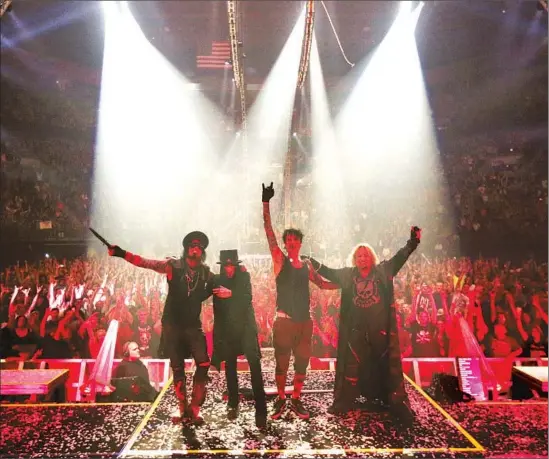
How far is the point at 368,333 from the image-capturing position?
326 centimetres

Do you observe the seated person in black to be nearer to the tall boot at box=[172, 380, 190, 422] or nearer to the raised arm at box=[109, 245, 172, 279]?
the tall boot at box=[172, 380, 190, 422]

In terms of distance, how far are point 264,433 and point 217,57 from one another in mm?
5912

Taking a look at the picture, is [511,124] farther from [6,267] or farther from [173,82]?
[6,267]

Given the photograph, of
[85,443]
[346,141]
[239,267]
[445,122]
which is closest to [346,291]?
[239,267]

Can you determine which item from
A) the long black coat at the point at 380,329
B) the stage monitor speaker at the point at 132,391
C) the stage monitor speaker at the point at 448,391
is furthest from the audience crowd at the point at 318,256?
the long black coat at the point at 380,329

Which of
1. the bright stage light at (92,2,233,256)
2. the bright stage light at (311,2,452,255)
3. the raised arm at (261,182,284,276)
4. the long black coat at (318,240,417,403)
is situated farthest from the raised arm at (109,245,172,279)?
the bright stage light at (311,2,452,255)

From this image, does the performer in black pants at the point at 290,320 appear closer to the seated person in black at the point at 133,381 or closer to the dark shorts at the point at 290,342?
Result: the dark shorts at the point at 290,342

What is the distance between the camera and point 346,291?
10.9 feet

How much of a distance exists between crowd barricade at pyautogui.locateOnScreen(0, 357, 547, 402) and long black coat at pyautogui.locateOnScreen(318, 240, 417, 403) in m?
1.04

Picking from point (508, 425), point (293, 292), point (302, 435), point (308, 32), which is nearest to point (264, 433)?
point (302, 435)

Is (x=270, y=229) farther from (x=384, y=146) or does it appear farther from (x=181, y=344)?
(x=384, y=146)

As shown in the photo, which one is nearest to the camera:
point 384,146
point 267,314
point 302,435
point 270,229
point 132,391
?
Result: point 302,435

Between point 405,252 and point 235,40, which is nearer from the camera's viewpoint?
point 405,252

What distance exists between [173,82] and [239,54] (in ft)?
14.0
